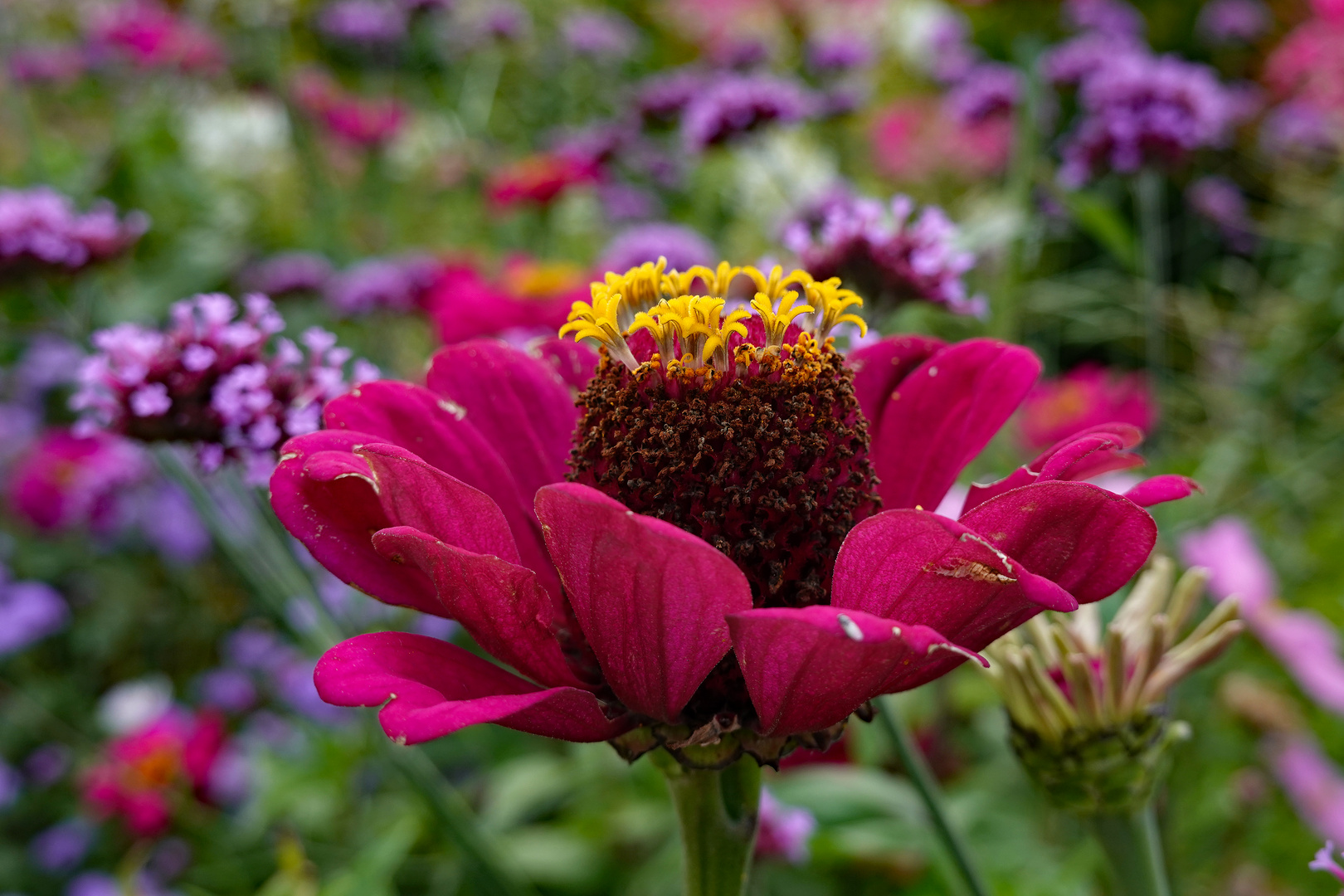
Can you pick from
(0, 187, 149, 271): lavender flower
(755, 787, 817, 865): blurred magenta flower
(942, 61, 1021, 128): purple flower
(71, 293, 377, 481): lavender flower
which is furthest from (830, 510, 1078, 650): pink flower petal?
(942, 61, 1021, 128): purple flower

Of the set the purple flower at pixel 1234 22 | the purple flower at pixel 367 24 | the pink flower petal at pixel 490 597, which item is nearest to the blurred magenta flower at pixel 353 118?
the purple flower at pixel 367 24

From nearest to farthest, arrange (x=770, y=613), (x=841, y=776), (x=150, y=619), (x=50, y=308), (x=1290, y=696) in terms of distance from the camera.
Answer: (x=770, y=613) < (x=841, y=776) < (x=50, y=308) < (x=1290, y=696) < (x=150, y=619)

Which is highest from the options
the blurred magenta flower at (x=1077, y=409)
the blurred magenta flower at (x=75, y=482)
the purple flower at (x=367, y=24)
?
the purple flower at (x=367, y=24)

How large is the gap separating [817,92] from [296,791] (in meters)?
1.58

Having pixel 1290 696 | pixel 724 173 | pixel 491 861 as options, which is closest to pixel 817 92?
pixel 724 173

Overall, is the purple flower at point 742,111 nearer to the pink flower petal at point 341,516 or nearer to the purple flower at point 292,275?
the purple flower at point 292,275

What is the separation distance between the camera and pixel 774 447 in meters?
0.46

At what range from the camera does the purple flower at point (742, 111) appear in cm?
141

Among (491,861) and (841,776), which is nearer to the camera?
(491,861)

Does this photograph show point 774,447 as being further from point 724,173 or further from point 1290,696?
point 724,173

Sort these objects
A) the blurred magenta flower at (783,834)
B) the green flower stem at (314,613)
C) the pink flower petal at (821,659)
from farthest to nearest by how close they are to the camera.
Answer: the blurred magenta flower at (783,834) → the green flower stem at (314,613) → the pink flower petal at (821,659)

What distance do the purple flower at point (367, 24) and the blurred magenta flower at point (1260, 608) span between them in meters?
2.08

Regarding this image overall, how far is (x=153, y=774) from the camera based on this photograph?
1.24 metres

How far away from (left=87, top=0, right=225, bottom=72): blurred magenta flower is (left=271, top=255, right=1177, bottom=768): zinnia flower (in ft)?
7.02
